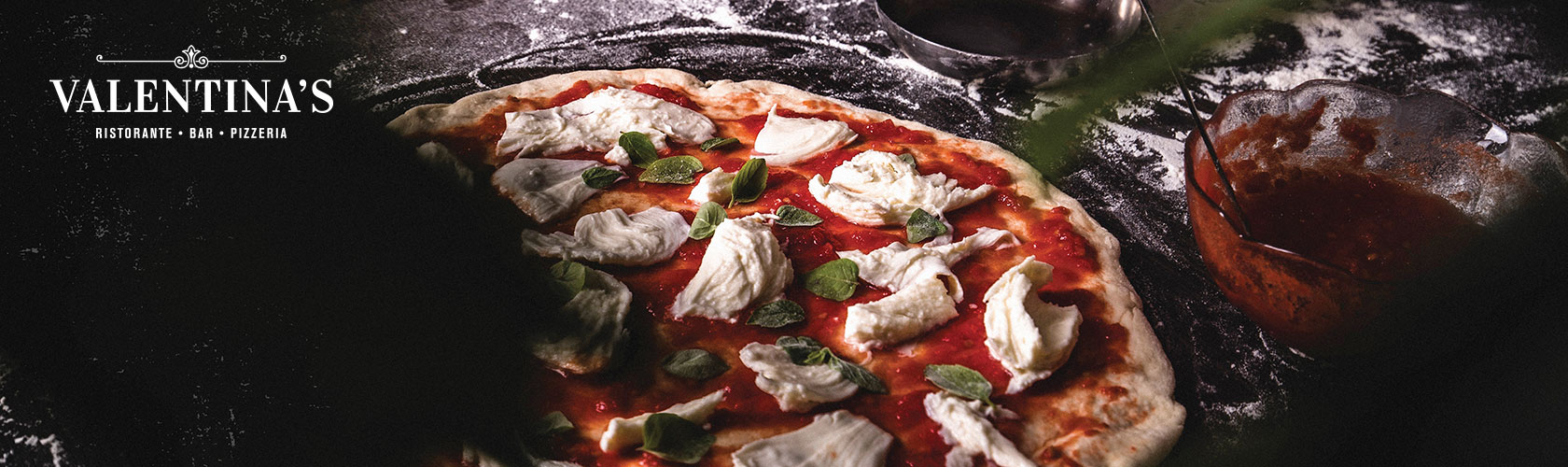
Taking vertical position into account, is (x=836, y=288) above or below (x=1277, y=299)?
below

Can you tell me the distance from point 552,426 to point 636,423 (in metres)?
0.19

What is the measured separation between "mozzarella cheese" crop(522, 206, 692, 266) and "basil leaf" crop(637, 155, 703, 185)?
232 mm

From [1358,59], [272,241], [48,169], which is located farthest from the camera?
[1358,59]

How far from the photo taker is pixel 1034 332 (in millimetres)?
2211

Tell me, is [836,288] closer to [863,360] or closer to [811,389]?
[863,360]

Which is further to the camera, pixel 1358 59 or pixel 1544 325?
pixel 1358 59

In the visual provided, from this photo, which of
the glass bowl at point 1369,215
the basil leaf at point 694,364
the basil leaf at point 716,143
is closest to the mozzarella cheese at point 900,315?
the basil leaf at point 694,364

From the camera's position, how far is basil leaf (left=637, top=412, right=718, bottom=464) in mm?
1925

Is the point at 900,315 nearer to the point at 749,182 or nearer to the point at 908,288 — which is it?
the point at 908,288

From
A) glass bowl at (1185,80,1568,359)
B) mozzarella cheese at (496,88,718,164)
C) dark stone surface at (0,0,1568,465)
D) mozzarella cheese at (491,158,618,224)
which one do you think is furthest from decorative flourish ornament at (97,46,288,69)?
glass bowl at (1185,80,1568,359)

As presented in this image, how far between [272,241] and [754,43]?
2228 mm

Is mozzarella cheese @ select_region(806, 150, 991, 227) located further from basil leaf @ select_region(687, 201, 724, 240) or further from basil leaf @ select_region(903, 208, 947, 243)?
basil leaf @ select_region(687, 201, 724, 240)

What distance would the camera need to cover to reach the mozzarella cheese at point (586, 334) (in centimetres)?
213

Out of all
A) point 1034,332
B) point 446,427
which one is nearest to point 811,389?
point 1034,332
